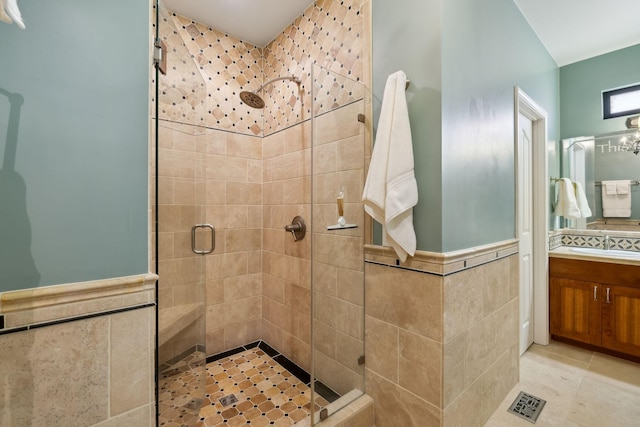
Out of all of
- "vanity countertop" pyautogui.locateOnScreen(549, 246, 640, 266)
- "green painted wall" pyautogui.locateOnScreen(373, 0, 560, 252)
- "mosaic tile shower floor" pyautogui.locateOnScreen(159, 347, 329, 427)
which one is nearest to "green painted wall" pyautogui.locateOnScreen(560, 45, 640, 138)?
"vanity countertop" pyautogui.locateOnScreen(549, 246, 640, 266)

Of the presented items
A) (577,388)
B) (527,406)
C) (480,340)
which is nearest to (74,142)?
(480,340)

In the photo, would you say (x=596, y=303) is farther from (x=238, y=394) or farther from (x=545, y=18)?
(x=238, y=394)

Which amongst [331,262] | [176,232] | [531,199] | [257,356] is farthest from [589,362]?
[176,232]

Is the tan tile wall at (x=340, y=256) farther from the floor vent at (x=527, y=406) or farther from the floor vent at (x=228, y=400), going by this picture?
the floor vent at (x=527, y=406)

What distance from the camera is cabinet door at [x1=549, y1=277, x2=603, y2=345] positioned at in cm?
236

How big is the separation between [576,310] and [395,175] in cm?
248

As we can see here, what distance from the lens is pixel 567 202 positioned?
273 cm

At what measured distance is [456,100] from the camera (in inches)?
55.9

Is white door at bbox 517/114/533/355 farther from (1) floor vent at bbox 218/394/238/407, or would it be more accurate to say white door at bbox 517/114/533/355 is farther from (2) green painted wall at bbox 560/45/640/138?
(1) floor vent at bbox 218/394/238/407

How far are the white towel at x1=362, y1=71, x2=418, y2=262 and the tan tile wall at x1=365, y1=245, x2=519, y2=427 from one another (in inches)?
7.5

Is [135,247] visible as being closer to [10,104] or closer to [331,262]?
[10,104]

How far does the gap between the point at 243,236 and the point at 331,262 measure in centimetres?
116

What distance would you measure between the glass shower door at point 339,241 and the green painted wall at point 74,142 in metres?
0.86

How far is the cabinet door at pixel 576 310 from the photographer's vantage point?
2.36 metres
